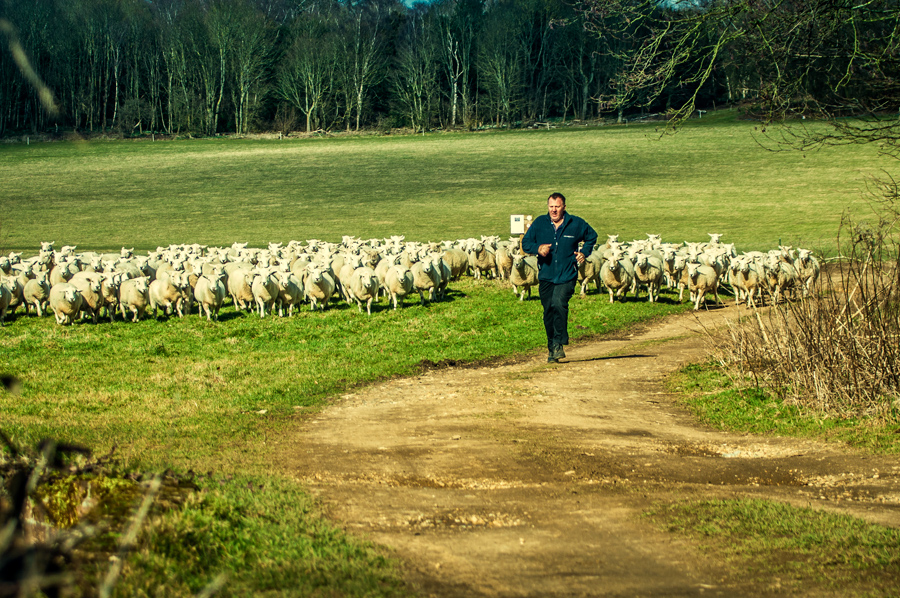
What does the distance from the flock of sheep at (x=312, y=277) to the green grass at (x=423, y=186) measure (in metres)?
10.4

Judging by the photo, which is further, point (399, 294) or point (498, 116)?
point (498, 116)

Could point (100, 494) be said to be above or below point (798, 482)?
above

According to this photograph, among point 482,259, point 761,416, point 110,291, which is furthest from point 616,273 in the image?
A: point 110,291

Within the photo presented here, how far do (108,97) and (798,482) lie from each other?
85.6m

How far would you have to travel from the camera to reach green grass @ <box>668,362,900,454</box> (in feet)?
26.2

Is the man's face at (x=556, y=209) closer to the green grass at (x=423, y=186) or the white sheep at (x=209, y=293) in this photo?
the white sheep at (x=209, y=293)

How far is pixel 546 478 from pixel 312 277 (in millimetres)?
12418

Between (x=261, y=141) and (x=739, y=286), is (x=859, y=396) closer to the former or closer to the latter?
(x=739, y=286)

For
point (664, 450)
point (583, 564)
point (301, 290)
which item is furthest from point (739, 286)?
point (583, 564)

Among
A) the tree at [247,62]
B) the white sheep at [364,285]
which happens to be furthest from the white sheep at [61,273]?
the tree at [247,62]

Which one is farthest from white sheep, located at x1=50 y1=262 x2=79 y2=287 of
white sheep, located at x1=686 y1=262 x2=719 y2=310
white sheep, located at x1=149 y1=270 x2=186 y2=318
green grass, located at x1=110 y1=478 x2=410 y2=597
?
green grass, located at x1=110 y1=478 x2=410 y2=597

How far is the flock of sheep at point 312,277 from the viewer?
17438mm

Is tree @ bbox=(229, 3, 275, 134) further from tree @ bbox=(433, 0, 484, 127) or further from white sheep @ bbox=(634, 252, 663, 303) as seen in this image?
white sheep @ bbox=(634, 252, 663, 303)

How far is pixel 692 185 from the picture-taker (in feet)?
158
